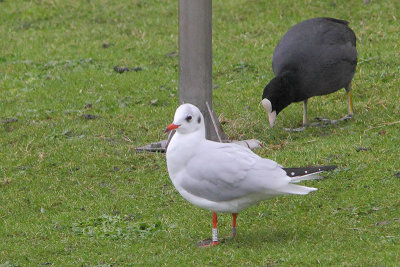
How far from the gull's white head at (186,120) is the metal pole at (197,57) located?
2.71 metres

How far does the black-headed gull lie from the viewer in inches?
221

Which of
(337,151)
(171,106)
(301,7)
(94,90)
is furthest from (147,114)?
(301,7)

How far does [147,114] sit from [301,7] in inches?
209

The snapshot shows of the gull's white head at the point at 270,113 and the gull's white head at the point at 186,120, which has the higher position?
the gull's white head at the point at 186,120

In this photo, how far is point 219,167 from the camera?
5.73 meters

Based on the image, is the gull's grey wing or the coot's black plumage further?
the coot's black plumage

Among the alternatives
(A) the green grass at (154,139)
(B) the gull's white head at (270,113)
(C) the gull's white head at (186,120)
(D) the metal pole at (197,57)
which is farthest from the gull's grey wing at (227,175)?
(B) the gull's white head at (270,113)

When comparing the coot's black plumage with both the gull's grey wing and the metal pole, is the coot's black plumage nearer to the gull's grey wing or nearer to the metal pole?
the metal pole

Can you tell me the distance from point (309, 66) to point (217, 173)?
379 cm

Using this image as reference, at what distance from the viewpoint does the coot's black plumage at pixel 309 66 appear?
9.02m

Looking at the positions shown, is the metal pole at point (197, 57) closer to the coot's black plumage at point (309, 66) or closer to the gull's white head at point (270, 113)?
the gull's white head at point (270, 113)

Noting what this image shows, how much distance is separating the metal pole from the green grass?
2.18 ft

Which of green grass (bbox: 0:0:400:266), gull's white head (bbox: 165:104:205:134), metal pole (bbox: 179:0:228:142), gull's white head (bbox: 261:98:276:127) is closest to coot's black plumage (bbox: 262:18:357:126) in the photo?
gull's white head (bbox: 261:98:276:127)

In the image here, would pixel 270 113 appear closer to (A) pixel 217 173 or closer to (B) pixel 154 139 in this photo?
(B) pixel 154 139
